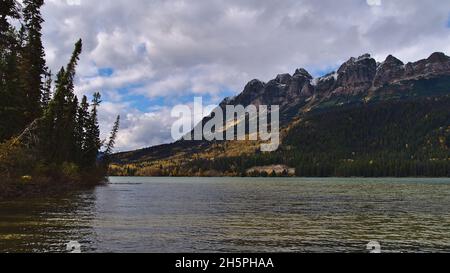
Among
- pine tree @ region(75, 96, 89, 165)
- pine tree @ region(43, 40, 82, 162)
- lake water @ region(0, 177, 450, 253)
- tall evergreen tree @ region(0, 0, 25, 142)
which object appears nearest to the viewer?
lake water @ region(0, 177, 450, 253)

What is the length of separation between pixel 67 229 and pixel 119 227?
14.0 feet

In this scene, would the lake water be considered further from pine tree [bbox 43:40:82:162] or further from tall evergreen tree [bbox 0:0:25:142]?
pine tree [bbox 43:40:82:162]

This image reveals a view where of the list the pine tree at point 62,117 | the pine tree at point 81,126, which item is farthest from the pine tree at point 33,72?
the pine tree at point 81,126

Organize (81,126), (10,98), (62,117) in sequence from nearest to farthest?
(10,98), (62,117), (81,126)

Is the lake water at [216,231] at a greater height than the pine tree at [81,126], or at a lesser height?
lesser

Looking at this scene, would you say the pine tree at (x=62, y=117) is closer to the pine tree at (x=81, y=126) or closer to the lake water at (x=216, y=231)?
the pine tree at (x=81, y=126)

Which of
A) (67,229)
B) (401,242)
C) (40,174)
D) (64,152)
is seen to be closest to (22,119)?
(40,174)

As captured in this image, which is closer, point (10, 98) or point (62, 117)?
point (10, 98)

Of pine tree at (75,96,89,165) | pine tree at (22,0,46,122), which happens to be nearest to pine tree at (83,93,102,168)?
pine tree at (75,96,89,165)

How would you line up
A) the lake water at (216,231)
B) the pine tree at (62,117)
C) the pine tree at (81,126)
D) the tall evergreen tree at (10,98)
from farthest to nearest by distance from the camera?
the pine tree at (81,126) → the pine tree at (62,117) → the tall evergreen tree at (10,98) → the lake water at (216,231)

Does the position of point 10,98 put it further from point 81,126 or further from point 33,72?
point 81,126

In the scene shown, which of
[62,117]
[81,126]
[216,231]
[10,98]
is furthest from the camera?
[81,126]

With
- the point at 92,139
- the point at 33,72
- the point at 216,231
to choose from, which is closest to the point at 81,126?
the point at 92,139

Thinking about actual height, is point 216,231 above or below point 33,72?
below
